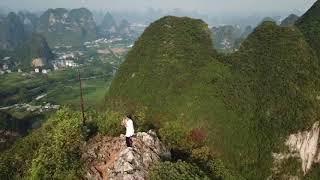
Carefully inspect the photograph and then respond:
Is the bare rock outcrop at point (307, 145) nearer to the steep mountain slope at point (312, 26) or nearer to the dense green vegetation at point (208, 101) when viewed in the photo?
the dense green vegetation at point (208, 101)

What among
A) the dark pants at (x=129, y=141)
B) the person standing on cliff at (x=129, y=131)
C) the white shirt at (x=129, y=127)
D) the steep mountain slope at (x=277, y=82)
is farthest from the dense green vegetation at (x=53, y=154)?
the steep mountain slope at (x=277, y=82)

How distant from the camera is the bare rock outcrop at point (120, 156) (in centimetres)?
3434

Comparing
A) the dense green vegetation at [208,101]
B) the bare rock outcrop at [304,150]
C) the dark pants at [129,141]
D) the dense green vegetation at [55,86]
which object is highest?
the dark pants at [129,141]

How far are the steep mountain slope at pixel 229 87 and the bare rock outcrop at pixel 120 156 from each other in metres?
12.8

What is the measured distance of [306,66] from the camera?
5859 cm

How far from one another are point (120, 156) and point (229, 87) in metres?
22.2

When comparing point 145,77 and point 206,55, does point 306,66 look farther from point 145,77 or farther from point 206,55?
point 145,77

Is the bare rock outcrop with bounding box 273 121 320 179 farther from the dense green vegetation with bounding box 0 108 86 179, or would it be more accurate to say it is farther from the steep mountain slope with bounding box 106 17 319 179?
the dense green vegetation with bounding box 0 108 86 179

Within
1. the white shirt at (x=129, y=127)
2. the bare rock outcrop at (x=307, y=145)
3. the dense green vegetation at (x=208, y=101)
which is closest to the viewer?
the white shirt at (x=129, y=127)

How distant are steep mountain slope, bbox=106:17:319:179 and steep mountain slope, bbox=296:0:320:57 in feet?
16.4

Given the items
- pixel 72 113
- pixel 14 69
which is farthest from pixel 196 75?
pixel 14 69

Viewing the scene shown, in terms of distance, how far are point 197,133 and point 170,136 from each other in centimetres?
560

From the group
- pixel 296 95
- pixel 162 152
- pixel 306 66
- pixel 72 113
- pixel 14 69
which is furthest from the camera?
pixel 14 69

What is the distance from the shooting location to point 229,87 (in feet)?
179
